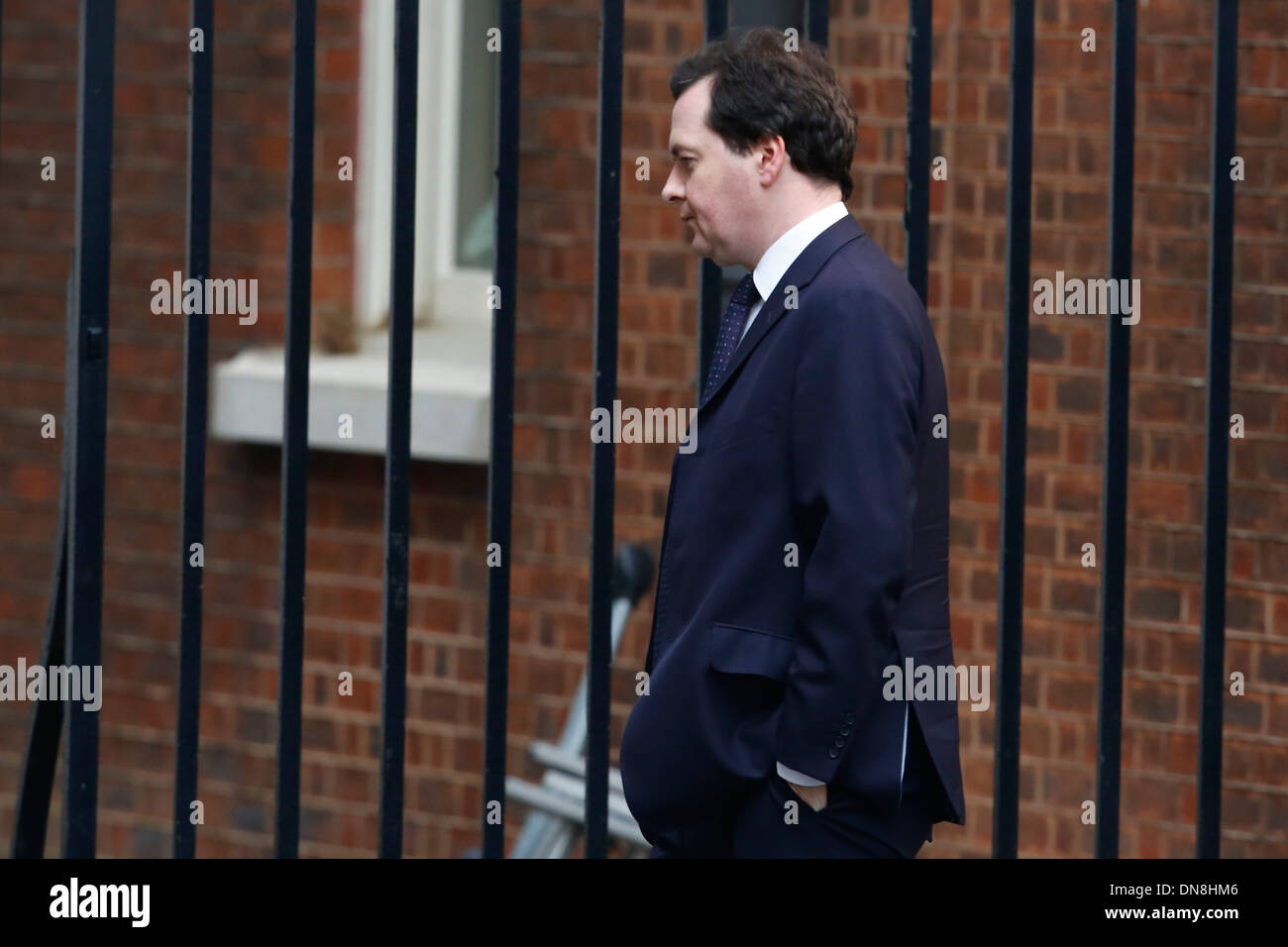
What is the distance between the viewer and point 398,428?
2.85 m

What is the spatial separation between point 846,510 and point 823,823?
46cm

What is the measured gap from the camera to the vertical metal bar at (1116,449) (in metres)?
2.82

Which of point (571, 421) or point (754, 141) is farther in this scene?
point (571, 421)

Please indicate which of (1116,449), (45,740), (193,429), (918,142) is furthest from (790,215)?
→ (45,740)

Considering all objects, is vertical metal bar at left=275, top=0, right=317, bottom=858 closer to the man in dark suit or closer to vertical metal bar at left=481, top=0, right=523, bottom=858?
vertical metal bar at left=481, top=0, right=523, bottom=858

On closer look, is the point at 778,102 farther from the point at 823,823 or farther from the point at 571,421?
the point at 571,421

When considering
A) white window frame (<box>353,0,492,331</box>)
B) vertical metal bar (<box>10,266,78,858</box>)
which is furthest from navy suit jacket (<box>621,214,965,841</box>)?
white window frame (<box>353,0,492,331</box>)

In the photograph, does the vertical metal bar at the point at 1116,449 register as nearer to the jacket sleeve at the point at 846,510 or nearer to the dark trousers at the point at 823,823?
the dark trousers at the point at 823,823

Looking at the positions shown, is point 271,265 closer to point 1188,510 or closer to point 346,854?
point 346,854

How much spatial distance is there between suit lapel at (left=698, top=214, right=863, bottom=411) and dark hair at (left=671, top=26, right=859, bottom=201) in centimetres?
10

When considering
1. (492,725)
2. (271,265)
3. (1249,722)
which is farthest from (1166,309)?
(271,265)

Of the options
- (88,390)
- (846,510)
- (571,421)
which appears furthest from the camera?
(571,421)

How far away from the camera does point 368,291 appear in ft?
17.7

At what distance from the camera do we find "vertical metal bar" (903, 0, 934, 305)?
279cm
